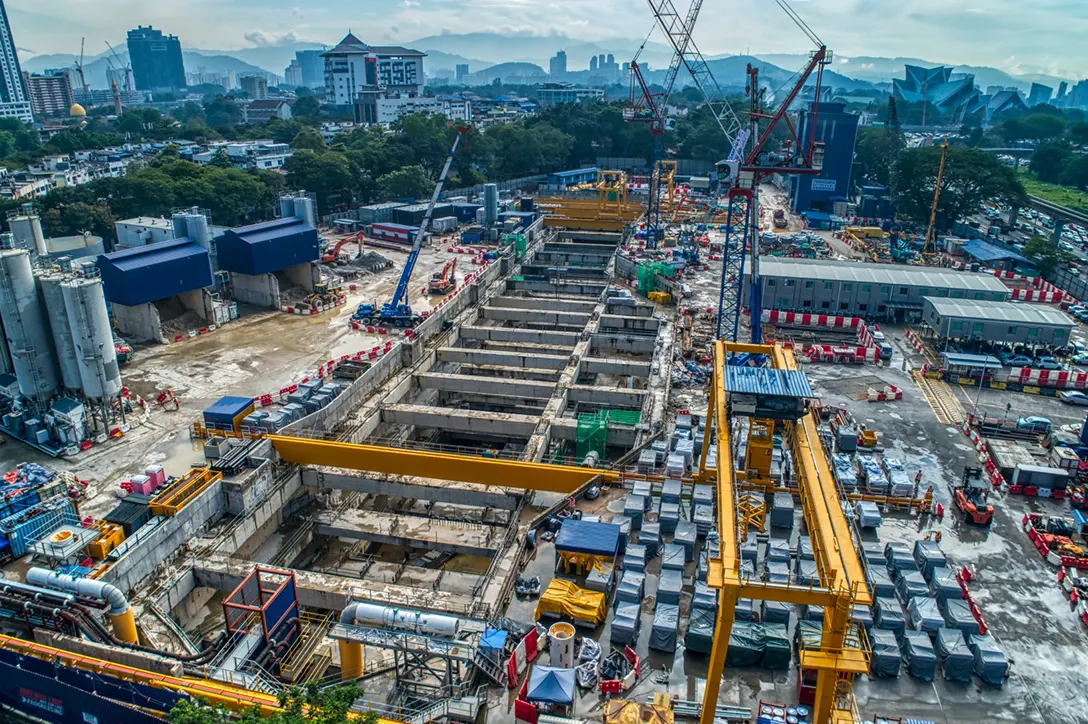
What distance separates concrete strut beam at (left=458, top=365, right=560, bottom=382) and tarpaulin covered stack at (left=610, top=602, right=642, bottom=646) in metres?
24.1

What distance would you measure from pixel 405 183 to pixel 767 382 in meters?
80.4

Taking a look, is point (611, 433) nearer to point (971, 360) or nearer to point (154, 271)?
point (971, 360)

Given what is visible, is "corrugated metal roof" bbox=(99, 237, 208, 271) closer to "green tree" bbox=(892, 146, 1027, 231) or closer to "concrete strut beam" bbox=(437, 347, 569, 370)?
"concrete strut beam" bbox=(437, 347, 569, 370)

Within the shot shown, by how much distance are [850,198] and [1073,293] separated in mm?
49605

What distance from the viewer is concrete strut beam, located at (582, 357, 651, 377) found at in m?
43.4

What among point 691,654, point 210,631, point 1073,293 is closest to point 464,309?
point 210,631

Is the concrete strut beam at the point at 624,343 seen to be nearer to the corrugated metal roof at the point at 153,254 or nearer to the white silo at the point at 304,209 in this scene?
the corrugated metal roof at the point at 153,254

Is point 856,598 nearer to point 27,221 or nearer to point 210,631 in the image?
point 210,631

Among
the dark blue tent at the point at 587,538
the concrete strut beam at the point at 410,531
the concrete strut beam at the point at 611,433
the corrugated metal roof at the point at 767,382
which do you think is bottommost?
the concrete strut beam at the point at 410,531

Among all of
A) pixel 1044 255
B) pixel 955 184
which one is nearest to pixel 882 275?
pixel 1044 255

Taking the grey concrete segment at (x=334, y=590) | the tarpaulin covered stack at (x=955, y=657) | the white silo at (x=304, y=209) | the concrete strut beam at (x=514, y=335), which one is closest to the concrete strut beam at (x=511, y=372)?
the concrete strut beam at (x=514, y=335)

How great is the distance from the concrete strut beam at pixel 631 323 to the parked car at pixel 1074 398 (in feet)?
81.6

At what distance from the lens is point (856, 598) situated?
53.5 feet

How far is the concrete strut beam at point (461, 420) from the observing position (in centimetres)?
3775
